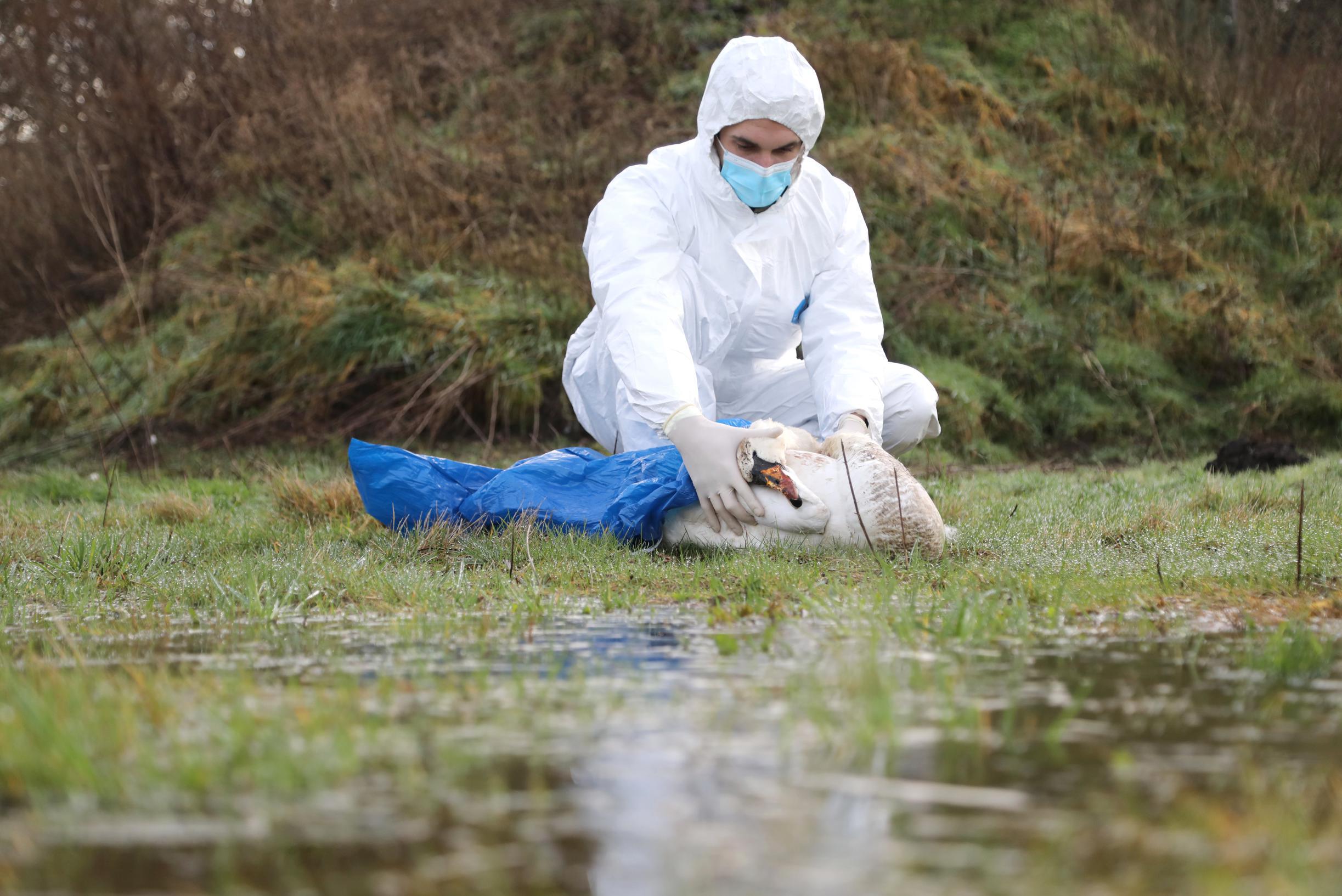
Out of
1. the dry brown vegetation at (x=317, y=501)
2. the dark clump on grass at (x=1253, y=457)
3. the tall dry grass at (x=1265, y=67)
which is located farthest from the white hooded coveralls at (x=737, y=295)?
the tall dry grass at (x=1265, y=67)

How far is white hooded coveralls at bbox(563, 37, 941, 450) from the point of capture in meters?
4.57

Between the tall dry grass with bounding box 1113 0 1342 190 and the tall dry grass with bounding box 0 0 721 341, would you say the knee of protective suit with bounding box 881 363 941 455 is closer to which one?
the tall dry grass with bounding box 0 0 721 341

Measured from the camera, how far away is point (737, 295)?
16.8ft

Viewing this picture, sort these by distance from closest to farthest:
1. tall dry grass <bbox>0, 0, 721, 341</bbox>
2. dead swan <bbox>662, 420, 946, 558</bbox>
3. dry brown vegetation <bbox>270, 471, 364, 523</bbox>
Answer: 1. dead swan <bbox>662, 420, 946, 558</bbox>
2. dry brown vegetation <bbox>270, 471, 364, 523</bbox>
3. tall dry grass <bbox>0, 0, 721, 341</bbox>

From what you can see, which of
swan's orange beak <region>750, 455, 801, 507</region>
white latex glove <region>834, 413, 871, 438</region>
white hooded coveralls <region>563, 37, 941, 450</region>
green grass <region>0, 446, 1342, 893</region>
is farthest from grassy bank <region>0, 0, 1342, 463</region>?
green grass <region>0, 446, 1342, 893</region>

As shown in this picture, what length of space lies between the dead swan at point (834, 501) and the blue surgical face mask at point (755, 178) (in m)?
1.01

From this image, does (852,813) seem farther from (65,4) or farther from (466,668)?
(65,4)

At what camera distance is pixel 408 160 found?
10219 millimetres

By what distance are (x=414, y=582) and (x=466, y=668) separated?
1165mm

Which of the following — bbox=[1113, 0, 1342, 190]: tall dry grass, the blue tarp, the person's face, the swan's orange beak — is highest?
bbox=[1113, 0, 1342, 190]: tall dry grass

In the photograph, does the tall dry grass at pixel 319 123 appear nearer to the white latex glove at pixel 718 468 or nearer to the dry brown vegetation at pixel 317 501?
the dry brown vegetation at pixel 317 501

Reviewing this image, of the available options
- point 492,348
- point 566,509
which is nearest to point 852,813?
point 566,509

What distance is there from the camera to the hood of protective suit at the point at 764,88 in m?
4.56

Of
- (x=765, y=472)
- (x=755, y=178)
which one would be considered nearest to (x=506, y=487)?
(x=765, y=472)
